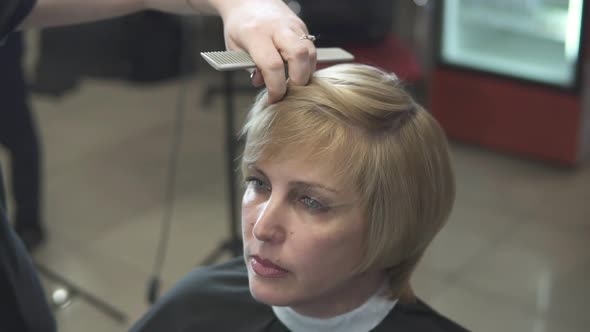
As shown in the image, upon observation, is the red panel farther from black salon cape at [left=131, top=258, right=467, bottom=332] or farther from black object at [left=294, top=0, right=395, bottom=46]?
black salon cape at [left=131, top=258, right=467, bottom=332]

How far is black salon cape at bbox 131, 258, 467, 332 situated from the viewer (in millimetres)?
1343

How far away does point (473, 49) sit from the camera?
3379 mm

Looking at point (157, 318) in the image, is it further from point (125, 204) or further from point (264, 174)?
point (125, 204)

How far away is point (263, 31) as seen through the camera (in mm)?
1052

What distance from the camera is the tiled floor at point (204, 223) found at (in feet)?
7.76

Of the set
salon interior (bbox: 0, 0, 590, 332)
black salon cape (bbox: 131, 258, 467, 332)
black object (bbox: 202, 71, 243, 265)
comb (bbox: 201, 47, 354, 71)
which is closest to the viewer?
comb (bbox: 201, 47, 354, 71)

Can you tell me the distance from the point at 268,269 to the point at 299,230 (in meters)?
0.08

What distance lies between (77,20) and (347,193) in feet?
1.89

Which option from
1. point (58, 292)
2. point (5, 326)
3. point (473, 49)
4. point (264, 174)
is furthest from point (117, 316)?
point (473, 49)

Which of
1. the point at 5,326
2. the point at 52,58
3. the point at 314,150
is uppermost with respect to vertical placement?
the point at 314,150

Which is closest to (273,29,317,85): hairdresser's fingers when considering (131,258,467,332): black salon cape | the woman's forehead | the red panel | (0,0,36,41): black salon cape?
the woman's forehead

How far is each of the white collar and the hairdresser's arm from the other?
1.27 ft

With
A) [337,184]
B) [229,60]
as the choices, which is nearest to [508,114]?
[337,184]

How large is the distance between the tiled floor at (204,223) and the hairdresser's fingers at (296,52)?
144 centimetres
